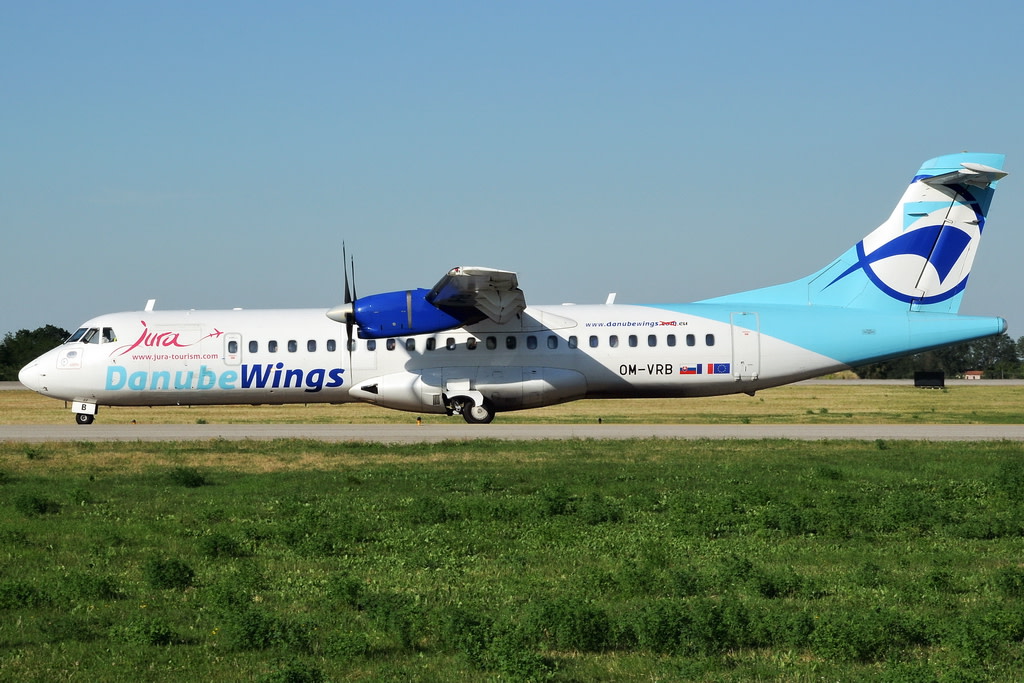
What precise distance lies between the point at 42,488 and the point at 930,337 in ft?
74.2

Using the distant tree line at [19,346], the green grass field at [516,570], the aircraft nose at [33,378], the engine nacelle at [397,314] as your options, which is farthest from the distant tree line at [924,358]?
the green grass field at [516,570]

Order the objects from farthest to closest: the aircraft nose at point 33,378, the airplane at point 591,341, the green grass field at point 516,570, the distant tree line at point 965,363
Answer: the distant tree line at point 965,363, the aircraft nose at point 33,378, the airplane at point 591,341, the green grass field at point 516,570

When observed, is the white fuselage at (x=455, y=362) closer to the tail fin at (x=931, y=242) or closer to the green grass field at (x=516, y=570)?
the tail fin at (x=931, y=242)

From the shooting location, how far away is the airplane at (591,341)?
2895cm

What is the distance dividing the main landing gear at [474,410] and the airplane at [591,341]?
0.04m

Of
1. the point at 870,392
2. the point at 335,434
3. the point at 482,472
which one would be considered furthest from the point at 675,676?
the point at 870,392

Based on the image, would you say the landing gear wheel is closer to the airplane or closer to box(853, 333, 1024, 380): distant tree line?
the airplane

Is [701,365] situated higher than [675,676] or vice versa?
[701,365]

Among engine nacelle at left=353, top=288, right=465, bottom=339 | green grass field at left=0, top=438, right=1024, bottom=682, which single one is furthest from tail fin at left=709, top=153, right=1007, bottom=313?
engine nacelle at left=353, top=288, right=465, bottom=339

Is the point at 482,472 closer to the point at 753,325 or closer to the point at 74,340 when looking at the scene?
the point at 753,325

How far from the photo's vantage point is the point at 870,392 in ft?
217

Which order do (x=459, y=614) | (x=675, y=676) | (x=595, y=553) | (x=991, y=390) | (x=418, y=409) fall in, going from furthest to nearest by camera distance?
1. (x=991, y=390)
2. (x=418, y=409)
3. (x=595, y=553)
4. (x=459, y=614)
5. (x=675, y=676)

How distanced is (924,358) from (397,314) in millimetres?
115261

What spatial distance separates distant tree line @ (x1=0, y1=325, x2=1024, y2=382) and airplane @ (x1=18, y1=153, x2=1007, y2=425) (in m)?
17.7
